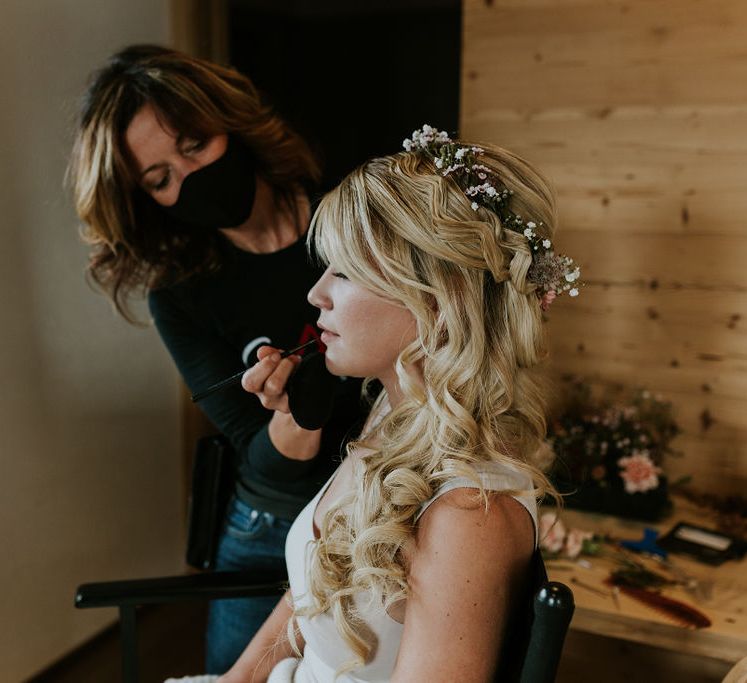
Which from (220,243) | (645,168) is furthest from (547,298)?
(645,168)

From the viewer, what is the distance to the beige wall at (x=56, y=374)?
199cm

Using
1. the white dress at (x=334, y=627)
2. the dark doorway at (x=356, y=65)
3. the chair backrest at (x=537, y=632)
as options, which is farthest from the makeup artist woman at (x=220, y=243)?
the dark doorway at (x=356, y=65)

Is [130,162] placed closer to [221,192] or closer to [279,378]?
[221,192]

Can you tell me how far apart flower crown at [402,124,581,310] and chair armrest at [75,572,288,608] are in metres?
0.75

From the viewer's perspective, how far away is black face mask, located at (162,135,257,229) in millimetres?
1458

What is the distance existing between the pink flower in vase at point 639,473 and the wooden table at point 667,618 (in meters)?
0.12

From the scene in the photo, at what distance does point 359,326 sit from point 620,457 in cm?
109

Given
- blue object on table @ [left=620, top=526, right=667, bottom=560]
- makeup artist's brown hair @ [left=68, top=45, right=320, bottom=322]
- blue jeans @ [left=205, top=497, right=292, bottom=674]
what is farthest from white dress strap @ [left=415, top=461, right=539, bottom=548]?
blue object on table @ [left=620, top=526, right=667, bottom=560]

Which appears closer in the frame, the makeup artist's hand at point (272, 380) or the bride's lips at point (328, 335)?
the bride's lips at point (328, 335)

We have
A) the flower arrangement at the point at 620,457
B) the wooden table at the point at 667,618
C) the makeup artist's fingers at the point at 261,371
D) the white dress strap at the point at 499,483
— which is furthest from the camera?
the flower arrangement at the point at 620,457

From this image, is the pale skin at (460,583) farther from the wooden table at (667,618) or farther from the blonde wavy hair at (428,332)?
the wooden table at (667,618)

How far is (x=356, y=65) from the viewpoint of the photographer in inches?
139

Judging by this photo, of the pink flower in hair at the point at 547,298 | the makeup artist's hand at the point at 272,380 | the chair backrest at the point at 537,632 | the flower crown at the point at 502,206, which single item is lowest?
the chair backrest at the point at 537,632

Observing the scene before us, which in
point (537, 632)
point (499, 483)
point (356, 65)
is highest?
point (356, 65)
